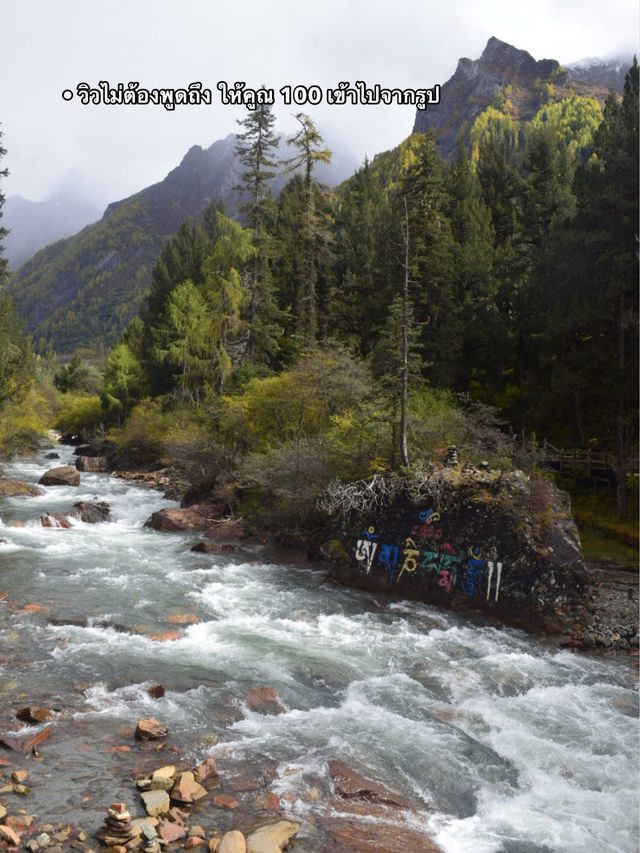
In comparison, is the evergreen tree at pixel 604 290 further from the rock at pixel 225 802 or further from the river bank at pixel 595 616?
the rock at pixel 225 802

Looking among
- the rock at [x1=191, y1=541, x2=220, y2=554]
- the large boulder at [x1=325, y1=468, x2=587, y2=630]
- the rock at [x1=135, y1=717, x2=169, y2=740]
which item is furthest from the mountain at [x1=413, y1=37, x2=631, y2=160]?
the rock at [x1=135, y1=717, x2=169, y2=740]

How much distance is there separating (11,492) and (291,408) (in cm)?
1376

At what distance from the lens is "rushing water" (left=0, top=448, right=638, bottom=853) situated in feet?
22.1

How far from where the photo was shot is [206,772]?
666cm

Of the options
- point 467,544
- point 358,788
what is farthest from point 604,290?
point 358,788

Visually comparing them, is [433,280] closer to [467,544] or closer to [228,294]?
[228,294]

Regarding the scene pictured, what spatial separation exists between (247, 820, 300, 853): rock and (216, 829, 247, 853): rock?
0.06m

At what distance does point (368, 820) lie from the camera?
6242mm

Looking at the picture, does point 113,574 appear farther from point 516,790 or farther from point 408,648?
point 516,790

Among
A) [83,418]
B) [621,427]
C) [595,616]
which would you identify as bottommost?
[595,616]

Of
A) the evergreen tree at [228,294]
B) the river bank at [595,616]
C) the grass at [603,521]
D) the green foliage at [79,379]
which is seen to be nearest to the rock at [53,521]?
the river bank at [595,616]

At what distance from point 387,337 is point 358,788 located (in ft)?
67.5

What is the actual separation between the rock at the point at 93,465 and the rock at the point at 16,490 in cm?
1014

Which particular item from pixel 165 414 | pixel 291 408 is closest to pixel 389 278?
pixel 291 408
